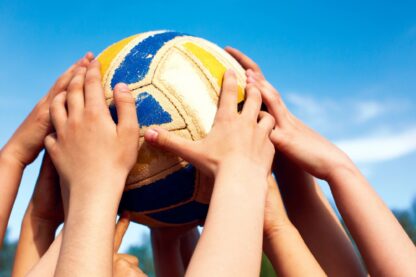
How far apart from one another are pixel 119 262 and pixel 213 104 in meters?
0.85

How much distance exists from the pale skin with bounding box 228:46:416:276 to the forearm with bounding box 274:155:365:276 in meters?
0.29

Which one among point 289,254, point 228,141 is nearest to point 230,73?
point 228,141

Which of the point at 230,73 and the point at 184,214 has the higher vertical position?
the point at 230,73

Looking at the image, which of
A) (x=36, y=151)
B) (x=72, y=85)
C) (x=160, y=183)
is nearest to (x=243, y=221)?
(x=160, y=183)

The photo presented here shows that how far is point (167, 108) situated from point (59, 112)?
0.54m

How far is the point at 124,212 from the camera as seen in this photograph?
8.09 ft

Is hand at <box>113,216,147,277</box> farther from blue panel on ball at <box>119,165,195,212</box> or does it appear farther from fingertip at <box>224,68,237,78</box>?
fingertip at <box>224,68,237,78</box>

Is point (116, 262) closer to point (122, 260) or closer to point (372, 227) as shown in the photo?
point (122, 260)

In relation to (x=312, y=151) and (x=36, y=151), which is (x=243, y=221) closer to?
(x=312, y=151)

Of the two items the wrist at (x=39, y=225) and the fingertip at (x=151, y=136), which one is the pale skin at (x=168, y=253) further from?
the fingertip at (x=151, y=136)

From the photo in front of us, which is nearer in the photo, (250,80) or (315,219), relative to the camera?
(250,80)

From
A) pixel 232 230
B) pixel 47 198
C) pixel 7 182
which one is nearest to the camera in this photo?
pixel 232 230

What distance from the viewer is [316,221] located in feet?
9.85

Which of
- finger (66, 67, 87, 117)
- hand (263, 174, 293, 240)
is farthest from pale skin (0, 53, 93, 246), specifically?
hand (263, 174, 293, 240)
